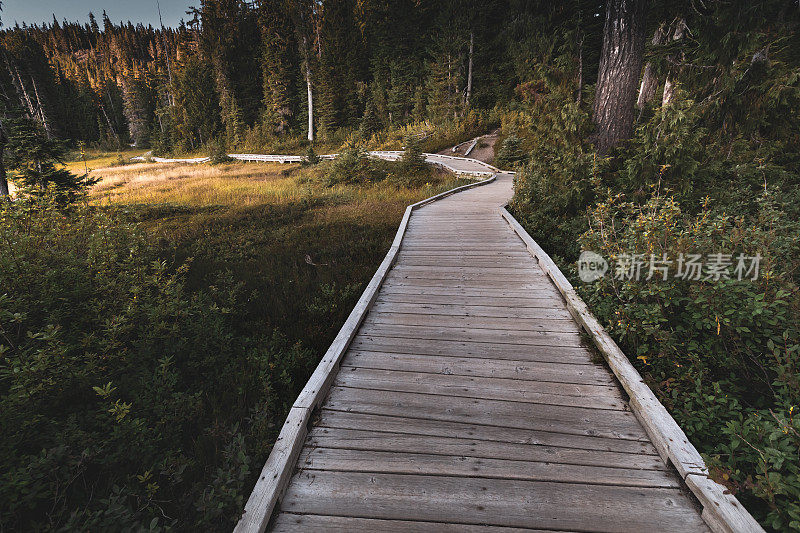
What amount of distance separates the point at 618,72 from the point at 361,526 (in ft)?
27.6

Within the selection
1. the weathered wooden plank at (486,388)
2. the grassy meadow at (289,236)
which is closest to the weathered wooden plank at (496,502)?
the weathered wooden plank at (486,388)

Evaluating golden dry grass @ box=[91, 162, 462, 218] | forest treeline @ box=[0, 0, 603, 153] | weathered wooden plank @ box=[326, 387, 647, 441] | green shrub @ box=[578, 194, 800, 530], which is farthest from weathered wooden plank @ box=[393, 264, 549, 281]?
forest treeline @ box=[0, 0, 603, 153]

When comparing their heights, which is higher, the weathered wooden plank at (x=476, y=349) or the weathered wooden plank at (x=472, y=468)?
the weathered wooden plank at (x=476, y=349)

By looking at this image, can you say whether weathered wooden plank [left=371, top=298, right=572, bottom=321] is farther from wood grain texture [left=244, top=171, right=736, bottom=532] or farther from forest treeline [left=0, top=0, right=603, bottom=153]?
forest treeline [left=0, top=0, right=603, bottom=153]

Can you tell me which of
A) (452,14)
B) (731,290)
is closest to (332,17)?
(452,14)

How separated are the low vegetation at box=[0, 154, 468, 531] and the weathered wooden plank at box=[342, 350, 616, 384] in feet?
3.14

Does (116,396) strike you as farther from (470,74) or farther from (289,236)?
(470,74)

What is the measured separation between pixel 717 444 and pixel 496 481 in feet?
5.99

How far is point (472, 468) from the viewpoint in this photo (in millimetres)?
2258

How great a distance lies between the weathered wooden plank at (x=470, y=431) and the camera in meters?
2.41

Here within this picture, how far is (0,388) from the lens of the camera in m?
2.88

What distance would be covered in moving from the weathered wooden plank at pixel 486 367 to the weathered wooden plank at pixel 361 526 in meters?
1.39

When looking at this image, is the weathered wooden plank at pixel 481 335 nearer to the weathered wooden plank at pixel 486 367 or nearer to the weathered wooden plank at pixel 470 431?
the weathered wooden plank at pixel 486 367

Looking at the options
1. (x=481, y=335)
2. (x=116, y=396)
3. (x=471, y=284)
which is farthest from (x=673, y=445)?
(x=116, y=396)
